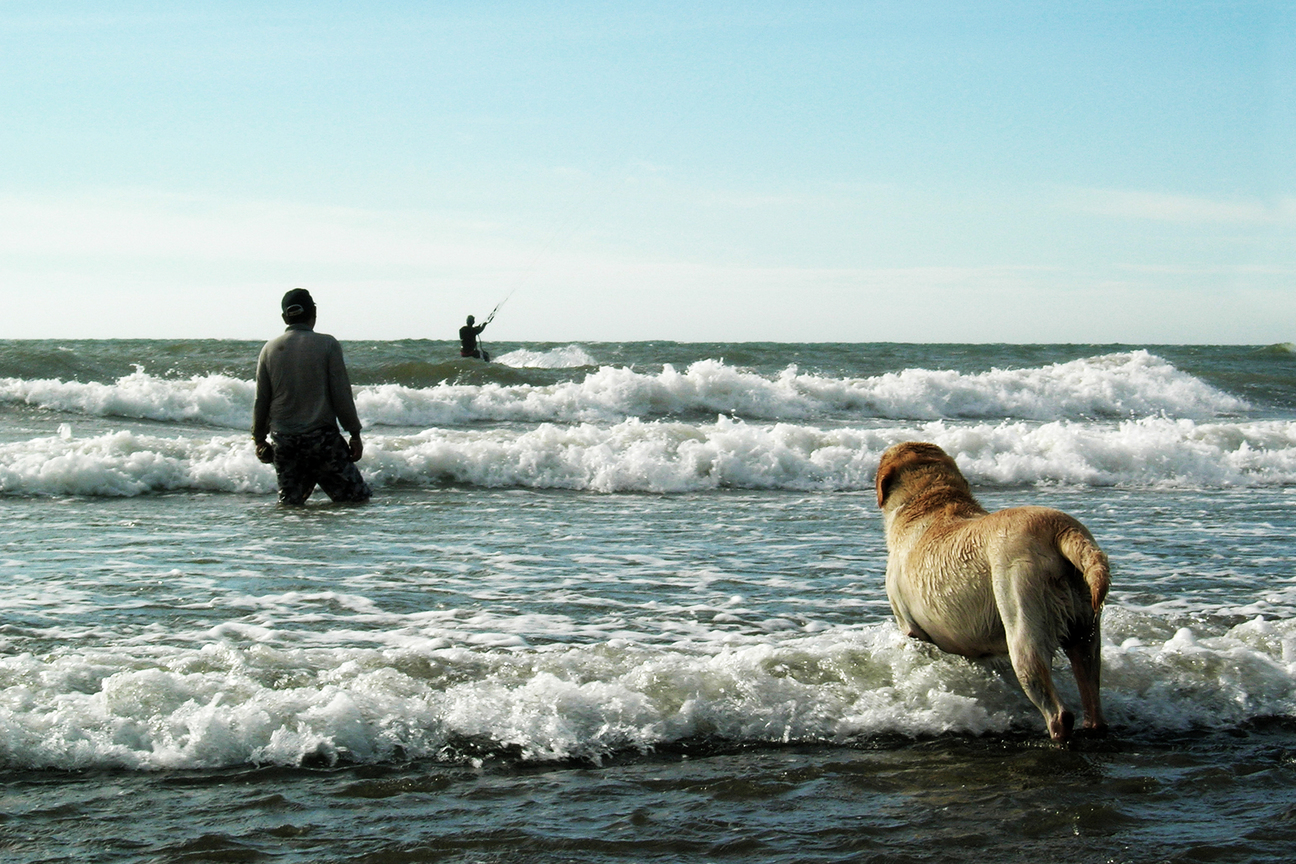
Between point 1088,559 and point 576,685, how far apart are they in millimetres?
1906

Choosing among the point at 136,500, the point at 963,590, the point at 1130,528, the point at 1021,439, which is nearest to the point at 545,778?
the point at 963,590

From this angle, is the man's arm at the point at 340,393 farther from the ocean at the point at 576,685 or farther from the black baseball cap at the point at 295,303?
the ocean at the point at 576,685

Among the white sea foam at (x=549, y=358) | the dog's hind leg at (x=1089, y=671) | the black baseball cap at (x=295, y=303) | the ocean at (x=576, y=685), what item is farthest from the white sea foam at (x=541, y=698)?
the white sea foam at (x=549, y=358)

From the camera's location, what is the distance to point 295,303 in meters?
9.28

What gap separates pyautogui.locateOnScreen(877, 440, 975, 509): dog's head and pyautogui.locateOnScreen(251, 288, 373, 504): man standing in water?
5481mm

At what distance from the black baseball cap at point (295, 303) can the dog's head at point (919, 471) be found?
6050 mm

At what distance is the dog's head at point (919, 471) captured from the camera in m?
4.65

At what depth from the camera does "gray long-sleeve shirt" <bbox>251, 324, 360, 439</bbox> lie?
30.0ft

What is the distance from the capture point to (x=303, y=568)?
22.2 ft

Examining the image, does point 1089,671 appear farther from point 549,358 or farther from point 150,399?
point 549,358

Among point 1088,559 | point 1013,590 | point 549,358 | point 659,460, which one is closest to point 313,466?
point 659,460

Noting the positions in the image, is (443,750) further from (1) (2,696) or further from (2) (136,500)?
(2) (136,500)

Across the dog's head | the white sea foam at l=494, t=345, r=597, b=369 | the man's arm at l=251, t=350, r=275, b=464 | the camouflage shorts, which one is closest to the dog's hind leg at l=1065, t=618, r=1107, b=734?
the dog's head

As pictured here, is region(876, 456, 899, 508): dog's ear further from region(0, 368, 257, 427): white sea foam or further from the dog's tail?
region(0, 368, 257, 427): white sea foam
